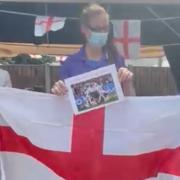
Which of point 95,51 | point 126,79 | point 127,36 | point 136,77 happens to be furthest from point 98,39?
point 136,77

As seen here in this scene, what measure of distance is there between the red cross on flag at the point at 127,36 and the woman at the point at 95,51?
1.59m

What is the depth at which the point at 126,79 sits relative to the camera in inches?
113

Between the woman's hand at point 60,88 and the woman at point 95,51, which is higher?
the woman at point 95,51

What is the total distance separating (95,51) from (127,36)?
1998 mm

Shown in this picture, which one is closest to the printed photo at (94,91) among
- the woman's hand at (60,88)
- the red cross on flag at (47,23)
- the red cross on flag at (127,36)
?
the woman's hand at (60,88)

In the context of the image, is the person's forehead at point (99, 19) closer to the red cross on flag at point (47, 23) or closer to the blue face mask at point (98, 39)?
the blue face mask at point (98, 39)

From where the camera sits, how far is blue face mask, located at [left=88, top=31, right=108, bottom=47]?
2.95 metres

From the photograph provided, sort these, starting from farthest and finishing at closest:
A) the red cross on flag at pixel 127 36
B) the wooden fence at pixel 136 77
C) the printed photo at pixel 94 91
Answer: the wooden fence at pixel 136 77
the red cross on flag at pixel 127 36
the printed photo at pixel 94 91

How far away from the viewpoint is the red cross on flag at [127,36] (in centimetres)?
475

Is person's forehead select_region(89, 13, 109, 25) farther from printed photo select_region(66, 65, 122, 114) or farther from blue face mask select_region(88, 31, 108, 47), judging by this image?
printed photo select_region(66, 65, 122, 114)

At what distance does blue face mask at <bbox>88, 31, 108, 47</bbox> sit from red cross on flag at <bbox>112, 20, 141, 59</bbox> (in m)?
1.64

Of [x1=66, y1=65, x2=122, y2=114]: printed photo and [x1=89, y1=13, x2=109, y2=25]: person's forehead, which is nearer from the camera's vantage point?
[x1=66, y1=65, x2=122, y2=114]: printed photo

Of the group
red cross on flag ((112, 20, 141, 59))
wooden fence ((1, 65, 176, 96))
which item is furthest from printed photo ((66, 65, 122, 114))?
wooden fence ((1, 65, 176, 96))

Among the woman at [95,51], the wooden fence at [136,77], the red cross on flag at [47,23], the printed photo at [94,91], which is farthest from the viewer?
the wooden fence at [136,77]
